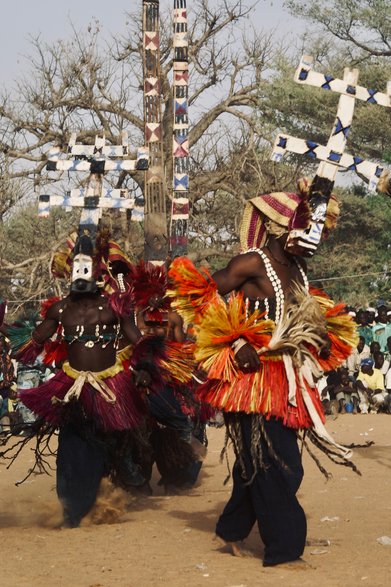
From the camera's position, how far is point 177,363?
7992 millimetres

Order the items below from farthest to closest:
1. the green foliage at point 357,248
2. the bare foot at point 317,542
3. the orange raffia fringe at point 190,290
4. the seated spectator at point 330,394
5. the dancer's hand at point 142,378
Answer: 1. the green foliage at point 357,248
2. the seated spectator at point 330,394
3. the dancer's hand at point 142,378
4. the bare foot at point 317,542
5. the orange raffia fringe at point 190,290

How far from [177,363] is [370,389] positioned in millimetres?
8869

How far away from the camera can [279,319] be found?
634 centimetres

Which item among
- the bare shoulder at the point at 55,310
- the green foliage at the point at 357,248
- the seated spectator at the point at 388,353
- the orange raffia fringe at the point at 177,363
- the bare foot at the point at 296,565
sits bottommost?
the bare foot at the point at 296,565

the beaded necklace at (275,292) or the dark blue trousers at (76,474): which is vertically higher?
the beaded necklace at (275,292)

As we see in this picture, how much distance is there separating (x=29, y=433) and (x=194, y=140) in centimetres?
1957

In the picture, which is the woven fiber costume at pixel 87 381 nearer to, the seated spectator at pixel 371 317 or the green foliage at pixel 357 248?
the seated spectator at pixel 371 317

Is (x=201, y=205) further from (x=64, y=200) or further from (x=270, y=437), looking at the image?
(x=270, y=437)

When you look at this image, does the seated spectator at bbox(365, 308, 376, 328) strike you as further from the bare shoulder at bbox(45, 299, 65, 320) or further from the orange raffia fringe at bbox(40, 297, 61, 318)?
the bare shoulder at bbox(45, 299, 65, 320)

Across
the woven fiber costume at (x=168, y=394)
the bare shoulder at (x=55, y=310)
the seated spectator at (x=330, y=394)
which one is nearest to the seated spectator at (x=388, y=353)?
the seated spectator at (x=330, y=394)

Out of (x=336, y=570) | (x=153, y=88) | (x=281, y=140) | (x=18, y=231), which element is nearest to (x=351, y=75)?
(x=281, y=140)

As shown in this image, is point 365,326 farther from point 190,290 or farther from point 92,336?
point 190,290

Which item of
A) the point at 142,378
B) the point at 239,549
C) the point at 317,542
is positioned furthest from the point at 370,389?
the point at 239,549

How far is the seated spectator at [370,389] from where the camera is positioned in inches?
641
